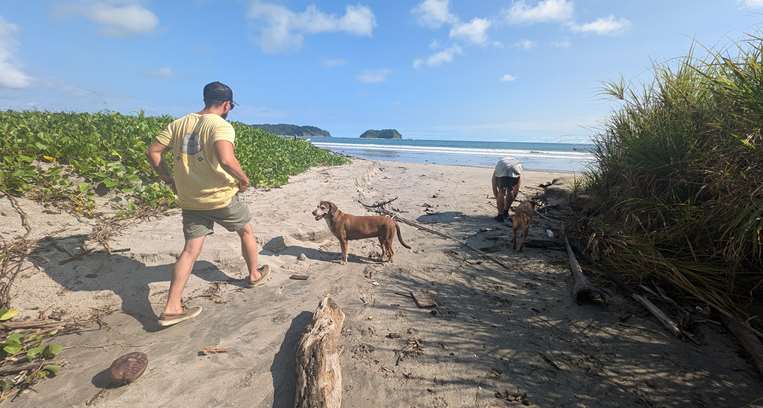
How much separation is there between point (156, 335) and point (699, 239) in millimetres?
6014

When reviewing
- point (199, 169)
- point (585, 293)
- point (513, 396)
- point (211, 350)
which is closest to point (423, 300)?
point (513, 396)

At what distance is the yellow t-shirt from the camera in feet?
11.7

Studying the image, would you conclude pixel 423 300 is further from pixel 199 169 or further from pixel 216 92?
pixel 216 92

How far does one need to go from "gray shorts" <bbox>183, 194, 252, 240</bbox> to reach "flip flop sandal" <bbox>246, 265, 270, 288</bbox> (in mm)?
784

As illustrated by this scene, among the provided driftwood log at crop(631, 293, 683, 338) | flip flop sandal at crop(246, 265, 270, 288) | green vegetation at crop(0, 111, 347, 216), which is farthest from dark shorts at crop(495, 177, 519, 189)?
green vegetation at crop(0, 111, 347, 216)

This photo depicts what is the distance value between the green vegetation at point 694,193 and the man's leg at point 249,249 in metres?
4.79

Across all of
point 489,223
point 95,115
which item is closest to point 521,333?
point 489,223

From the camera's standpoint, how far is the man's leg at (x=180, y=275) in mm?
3418

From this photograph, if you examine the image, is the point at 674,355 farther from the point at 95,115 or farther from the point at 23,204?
the point at 95,115

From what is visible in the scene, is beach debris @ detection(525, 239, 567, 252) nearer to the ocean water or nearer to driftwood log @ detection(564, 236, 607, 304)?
driftwood log @ detection(564, 236, 607, 304)

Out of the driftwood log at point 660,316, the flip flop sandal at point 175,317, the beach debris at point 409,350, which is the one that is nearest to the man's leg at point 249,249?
the flip flop sandal at point 175,317

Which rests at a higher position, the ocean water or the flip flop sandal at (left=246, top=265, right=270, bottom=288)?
the ocean water

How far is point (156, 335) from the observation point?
3291 millimetres

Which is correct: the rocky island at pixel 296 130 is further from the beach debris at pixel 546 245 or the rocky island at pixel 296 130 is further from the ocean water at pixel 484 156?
the beach debris at pixel 546 245
